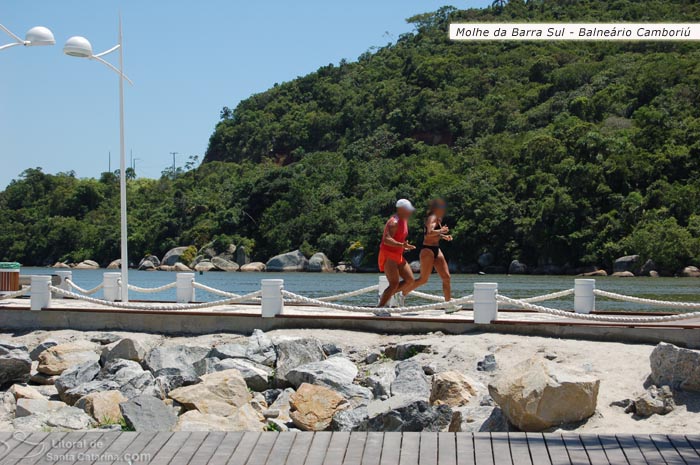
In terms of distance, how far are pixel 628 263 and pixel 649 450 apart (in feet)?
188

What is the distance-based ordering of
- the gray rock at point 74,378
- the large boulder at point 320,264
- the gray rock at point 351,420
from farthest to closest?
the large boulder at point 320,264
the gray rock at point 74,378
the gray rock at point 351,420

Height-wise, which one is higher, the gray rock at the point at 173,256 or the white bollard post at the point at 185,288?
the white bollard post at the point at 185,288

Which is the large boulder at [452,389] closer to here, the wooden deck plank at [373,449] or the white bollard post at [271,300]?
the wooden deck plank at [373,449]

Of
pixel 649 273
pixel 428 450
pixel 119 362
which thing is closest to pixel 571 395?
pixel 428 450

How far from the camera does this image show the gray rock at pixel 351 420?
34.1 feet

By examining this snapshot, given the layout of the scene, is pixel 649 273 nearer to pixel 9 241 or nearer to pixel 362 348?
pixel 362 348

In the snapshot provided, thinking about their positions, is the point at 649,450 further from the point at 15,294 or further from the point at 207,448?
the point at 15,294

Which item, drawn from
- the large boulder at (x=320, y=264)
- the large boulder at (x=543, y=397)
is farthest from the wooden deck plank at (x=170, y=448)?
the large boulder at (x=320, y=264)

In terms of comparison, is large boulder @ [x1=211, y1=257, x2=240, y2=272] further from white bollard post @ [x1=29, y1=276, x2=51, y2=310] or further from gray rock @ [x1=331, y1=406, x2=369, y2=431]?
gray rock @ [x1=331, y1=406, x2=369, y2=431]

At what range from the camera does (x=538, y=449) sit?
823 cm

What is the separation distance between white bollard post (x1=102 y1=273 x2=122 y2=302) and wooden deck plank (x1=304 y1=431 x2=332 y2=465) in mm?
10940

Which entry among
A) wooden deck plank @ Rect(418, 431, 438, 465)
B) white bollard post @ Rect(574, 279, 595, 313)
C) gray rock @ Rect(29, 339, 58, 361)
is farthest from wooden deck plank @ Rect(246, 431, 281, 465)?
white bollard post @ Rect(574, 279, 595, 313)

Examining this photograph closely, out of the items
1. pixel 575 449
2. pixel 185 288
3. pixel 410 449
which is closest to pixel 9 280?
pixel 185 288

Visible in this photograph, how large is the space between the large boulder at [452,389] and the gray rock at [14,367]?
21.3 ft
